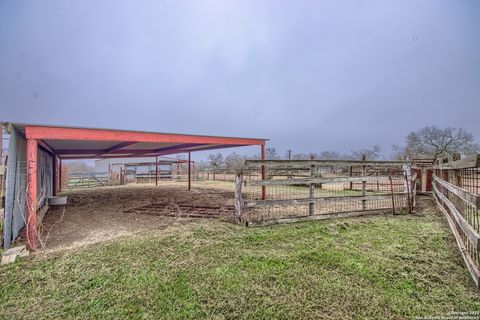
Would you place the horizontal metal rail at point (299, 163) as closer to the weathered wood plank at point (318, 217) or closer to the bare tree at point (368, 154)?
the weathered wood plank at point (318, 217)

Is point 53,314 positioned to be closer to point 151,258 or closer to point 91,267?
point 91,267

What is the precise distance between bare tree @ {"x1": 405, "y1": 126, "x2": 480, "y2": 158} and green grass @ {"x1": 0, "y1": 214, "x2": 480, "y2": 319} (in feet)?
90.1

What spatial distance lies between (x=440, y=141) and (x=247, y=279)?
35326 mm


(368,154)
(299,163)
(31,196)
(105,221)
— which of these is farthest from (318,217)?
(368,154)

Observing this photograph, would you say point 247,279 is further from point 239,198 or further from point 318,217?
point 318,217

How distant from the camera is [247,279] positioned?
255cm

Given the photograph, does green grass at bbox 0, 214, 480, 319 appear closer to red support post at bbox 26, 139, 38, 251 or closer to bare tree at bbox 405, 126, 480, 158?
red support post at bbox 26, 139, 38, 251

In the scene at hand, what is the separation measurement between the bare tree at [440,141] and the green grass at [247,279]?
1081 inches

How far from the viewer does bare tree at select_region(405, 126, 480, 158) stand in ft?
83.6

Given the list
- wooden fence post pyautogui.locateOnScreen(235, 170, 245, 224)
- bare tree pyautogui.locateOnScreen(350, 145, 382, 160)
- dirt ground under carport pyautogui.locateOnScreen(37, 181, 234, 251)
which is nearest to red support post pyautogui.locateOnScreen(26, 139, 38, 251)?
dirt ground under carport pyautogui.locateOnScreen(37, 181, 234, 251)

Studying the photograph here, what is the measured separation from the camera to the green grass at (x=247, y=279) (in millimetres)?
2041

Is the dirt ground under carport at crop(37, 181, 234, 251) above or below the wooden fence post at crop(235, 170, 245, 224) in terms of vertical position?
below

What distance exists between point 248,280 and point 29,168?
394cm

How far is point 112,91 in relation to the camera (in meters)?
54.0
